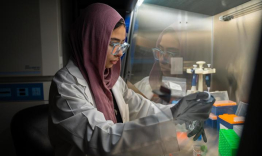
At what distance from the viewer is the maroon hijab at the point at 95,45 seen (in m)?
0.88

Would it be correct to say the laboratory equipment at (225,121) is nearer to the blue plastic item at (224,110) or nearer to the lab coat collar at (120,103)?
the blue plastic item at (224,110)

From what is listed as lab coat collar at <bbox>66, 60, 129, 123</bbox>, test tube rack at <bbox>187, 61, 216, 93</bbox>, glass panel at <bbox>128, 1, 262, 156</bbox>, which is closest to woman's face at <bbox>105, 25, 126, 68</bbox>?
lab coat collar at <bbox>66, 60, 129, 123</bbox>

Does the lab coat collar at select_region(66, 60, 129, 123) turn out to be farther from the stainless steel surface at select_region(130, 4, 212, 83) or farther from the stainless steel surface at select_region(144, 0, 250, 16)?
the stainless steel surface at select_region(144, 0, 250, 16)

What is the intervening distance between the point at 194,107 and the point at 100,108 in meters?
0.47

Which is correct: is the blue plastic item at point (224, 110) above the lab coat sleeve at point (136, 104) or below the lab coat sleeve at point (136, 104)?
above

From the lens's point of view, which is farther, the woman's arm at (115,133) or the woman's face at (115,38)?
the woman's face at (115,38)

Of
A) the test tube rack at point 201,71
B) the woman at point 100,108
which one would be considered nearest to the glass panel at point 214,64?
the test tube rack at point 201,71

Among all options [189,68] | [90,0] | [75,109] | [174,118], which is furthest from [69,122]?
[90,0]

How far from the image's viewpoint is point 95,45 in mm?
890

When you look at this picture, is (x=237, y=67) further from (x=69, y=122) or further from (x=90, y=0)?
(x=90, y=0)

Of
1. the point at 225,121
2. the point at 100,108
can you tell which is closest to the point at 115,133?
the point at 100,108

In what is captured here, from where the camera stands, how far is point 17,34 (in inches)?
56.6

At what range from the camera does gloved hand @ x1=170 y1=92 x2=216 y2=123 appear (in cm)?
60

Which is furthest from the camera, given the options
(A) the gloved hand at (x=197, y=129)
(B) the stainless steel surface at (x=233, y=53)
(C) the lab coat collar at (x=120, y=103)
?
(C) the lab coat collar at (x=120, y=103)
